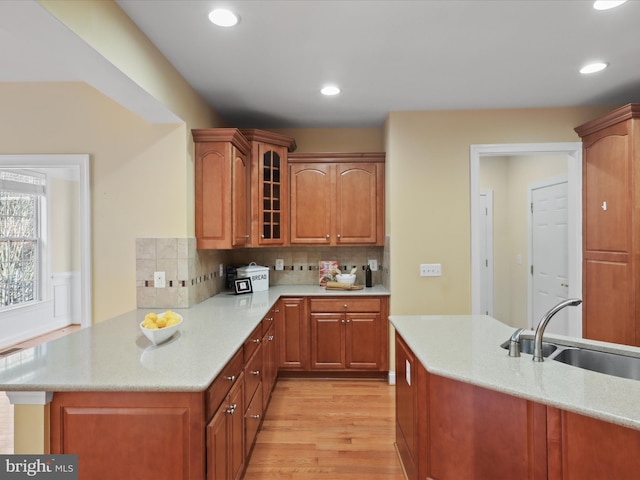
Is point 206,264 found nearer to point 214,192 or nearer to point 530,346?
point 214,192

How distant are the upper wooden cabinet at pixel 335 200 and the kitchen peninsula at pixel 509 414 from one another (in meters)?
1.96

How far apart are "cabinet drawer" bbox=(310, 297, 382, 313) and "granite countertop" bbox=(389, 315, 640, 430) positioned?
4.63 feet

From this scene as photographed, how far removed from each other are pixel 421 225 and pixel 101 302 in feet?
9.36

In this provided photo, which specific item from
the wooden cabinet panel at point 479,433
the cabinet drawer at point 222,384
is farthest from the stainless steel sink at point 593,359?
the cabinet drawer at point 222,384

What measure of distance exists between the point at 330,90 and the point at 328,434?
8.83 feet

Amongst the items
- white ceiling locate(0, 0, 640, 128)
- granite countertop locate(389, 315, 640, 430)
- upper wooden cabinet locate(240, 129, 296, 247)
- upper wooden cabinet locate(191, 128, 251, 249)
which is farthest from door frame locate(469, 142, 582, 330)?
upper wooden cabinet locate(191, 128, 251, 249)

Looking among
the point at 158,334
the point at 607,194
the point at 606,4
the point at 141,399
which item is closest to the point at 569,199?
the point at 607,194

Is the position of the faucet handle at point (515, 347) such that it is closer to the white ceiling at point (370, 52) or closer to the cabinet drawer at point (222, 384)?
the cabinet drawer at point (222, 384)

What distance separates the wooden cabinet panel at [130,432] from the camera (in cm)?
143

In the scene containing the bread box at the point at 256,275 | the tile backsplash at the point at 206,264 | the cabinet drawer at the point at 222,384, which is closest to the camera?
the cabinet drawer at the point at 222,384

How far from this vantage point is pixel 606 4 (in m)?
1.94

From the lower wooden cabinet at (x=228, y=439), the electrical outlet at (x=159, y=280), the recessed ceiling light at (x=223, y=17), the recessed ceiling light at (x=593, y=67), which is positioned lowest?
the lower wooden cabinet at (x=228, y=439)

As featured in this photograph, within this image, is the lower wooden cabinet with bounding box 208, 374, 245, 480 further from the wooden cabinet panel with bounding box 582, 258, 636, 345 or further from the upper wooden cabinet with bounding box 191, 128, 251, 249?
the wooden cabinet panel with bounding box 582, 258, 636, 345

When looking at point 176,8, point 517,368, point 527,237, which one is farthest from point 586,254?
point 176,8
